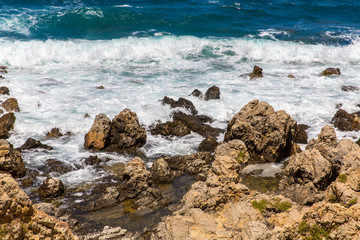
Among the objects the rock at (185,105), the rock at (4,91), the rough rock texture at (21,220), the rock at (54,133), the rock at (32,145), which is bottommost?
the rock at (54,133)

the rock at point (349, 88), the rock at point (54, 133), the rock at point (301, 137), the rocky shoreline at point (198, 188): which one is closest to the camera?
the rocky shoreline at point (198, 188)

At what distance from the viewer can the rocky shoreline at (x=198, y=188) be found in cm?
528

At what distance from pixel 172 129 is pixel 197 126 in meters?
1.08

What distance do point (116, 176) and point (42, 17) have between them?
2598 cm

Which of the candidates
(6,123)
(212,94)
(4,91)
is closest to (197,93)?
(212,94)

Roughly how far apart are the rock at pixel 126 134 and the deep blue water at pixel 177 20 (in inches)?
740

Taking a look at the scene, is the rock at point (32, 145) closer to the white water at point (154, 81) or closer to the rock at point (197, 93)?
the white water at point (154, 81)

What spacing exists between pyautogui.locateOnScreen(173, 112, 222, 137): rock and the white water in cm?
54

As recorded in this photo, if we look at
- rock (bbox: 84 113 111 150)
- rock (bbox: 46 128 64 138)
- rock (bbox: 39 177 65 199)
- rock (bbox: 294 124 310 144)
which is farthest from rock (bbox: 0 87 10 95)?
rock (bbox: 294 124 310 144)

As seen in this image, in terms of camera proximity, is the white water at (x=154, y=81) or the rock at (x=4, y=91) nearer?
the white water at (x=154, y=81)

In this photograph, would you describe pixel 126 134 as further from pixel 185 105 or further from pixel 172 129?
pixel 185 105

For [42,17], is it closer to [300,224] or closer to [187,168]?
[187,168]

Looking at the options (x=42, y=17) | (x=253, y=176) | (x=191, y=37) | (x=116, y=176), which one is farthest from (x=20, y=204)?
(x=42, y=17)

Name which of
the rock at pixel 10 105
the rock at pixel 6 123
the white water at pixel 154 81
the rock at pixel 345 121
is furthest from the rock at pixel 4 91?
the rock at pixel 345 121
